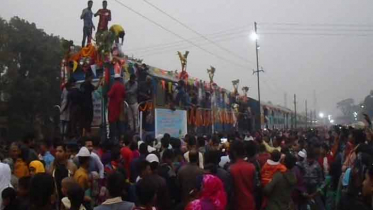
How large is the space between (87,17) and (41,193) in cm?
1217

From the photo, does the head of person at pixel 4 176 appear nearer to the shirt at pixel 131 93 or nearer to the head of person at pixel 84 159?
the head of person at pixel 84 159

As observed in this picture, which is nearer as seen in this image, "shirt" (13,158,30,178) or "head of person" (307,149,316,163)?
"shirt" (13,158,30,178)

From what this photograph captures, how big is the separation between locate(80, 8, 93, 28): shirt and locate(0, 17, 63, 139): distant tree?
1622 cm

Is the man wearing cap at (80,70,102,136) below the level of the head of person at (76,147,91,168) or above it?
above

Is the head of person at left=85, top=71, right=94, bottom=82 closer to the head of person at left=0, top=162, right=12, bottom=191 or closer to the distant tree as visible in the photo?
the head of person at left=0, top=162, right=12, bottom=191

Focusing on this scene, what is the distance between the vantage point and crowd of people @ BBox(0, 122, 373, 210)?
15.3 feet

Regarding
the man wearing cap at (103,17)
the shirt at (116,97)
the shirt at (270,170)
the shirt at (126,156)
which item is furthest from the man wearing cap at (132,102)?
the shirt at (270,170)

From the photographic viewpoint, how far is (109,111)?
494 inches

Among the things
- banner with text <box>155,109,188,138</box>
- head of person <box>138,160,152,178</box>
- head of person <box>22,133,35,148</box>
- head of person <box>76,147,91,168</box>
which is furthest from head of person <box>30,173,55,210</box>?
banner with text <box>155,109,188,138</box>

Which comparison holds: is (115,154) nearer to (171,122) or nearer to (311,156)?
(311,156)

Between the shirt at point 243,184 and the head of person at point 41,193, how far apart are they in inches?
121

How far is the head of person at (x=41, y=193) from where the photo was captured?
4.14m

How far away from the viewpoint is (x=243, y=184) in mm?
6496

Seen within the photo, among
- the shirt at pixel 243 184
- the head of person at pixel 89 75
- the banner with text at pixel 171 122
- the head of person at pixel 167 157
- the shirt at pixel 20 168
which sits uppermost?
the head of person at pixel 89 75
